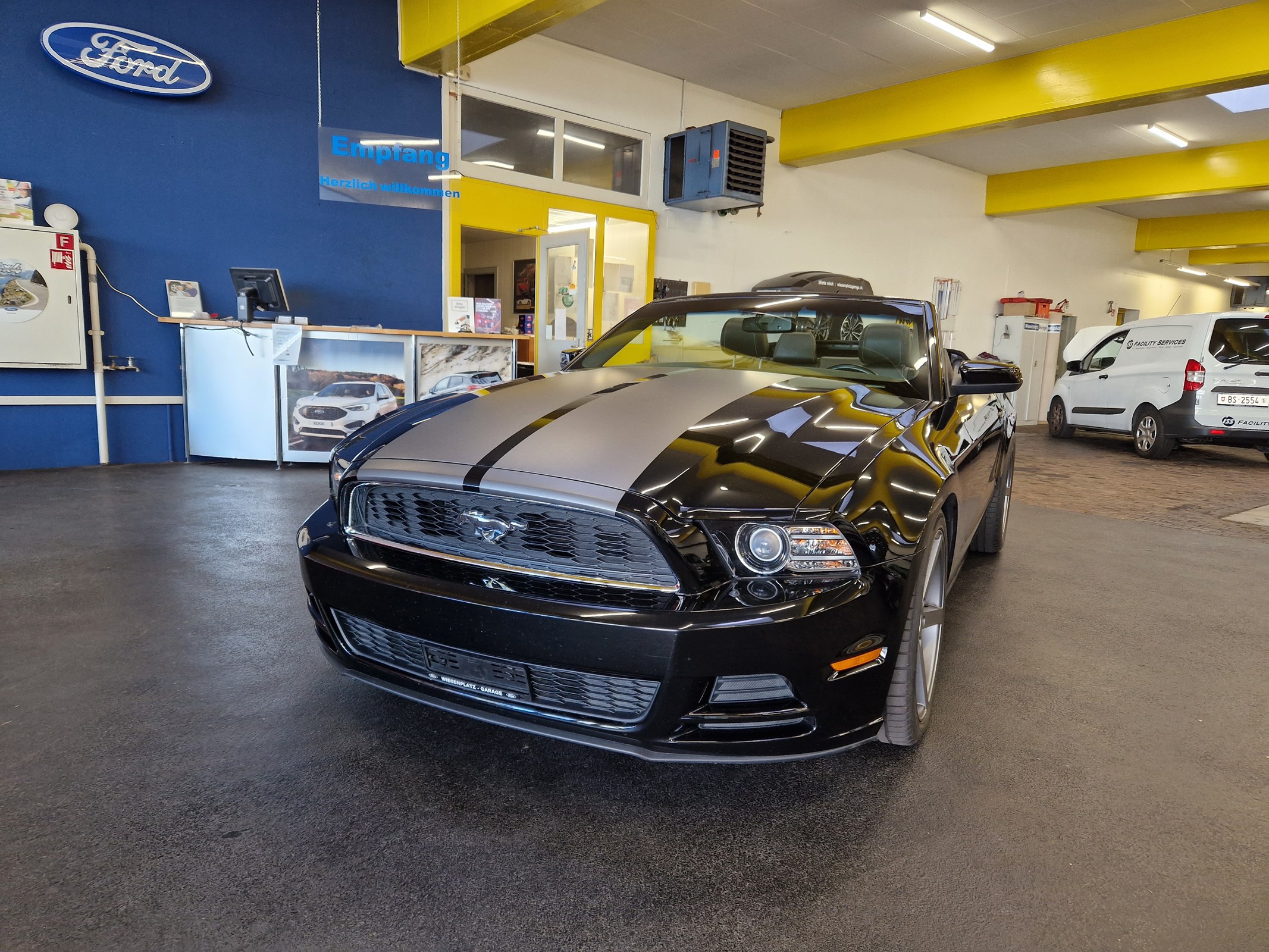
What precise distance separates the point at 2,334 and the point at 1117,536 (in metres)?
7.17

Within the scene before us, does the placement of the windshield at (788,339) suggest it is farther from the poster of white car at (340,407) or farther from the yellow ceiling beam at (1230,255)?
the yellow ceiling beam at (1230,255)

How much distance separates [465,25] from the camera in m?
5.88

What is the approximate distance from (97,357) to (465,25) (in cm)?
366

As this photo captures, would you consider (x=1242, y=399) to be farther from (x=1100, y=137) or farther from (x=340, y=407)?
(x=340, y=407)

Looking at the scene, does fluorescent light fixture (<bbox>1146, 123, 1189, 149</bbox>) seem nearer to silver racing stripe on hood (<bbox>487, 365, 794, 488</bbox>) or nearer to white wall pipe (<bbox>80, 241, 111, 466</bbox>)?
silver racing stripe on hood (<bbox>487, 365, 794, 488</bbox>)

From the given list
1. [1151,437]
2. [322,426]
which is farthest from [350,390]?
[1151,437]

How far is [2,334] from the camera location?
17.0ft

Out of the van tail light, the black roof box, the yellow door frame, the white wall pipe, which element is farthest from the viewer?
the black roof box

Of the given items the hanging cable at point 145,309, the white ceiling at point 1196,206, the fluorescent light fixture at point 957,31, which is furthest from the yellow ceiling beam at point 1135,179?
the hanging cable at point 145,309

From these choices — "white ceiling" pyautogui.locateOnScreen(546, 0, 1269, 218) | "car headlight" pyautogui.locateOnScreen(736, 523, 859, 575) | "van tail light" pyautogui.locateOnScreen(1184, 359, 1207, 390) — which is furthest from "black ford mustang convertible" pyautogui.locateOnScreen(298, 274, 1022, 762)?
"van tail light" pyautogui.locateOnScreen(1184, 359, 1207, 390)

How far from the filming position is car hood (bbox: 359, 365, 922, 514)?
1.50m

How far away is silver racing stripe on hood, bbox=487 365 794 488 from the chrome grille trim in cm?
8

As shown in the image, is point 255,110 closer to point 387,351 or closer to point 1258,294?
point 387,351

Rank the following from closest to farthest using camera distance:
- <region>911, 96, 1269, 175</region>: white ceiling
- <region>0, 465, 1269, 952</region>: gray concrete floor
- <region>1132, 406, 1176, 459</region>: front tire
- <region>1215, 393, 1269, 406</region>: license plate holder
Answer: <region>0, 465, 1269, 952</region>: gray concrete floor → <region>1215, 393, 1269, 406</region>: license plate holder → <region>1132, 406, 1176, 459</region>: front tire → <region>911, 96, 1269, 175</region>: white ceiling
